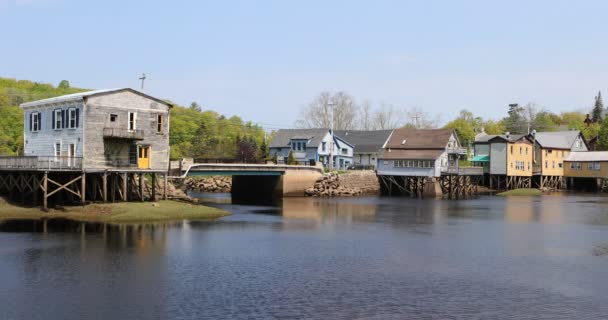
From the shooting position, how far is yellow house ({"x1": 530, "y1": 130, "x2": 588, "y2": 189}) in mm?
103062

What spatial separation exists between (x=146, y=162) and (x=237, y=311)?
111 ft

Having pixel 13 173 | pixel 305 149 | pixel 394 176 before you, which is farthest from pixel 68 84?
pixel 13 173

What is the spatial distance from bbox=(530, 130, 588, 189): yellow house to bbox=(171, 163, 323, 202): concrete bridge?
132ft

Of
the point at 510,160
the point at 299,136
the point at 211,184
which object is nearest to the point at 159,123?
the point at 211,184

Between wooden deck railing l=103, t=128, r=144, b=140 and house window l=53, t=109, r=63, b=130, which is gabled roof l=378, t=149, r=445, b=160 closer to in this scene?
wooden deck railing l=103, t=128, r=144, b=140

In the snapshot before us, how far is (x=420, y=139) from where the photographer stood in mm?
93375

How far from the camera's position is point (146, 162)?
53875 mm

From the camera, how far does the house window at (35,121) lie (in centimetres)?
5412

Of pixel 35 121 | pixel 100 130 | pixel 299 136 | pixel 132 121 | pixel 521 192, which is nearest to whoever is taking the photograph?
pixel 100 130

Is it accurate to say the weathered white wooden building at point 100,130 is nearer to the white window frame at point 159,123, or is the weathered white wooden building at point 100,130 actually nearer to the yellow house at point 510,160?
the white window frame at point 159,123

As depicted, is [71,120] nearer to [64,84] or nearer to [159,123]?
[159,123]

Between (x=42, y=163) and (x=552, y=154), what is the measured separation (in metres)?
85.1

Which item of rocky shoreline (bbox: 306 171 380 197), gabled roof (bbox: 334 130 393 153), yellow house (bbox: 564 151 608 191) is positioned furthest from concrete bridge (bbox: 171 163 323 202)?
yellow house (bbox: 564 151 608 191)

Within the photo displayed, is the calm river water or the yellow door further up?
the yellow door
